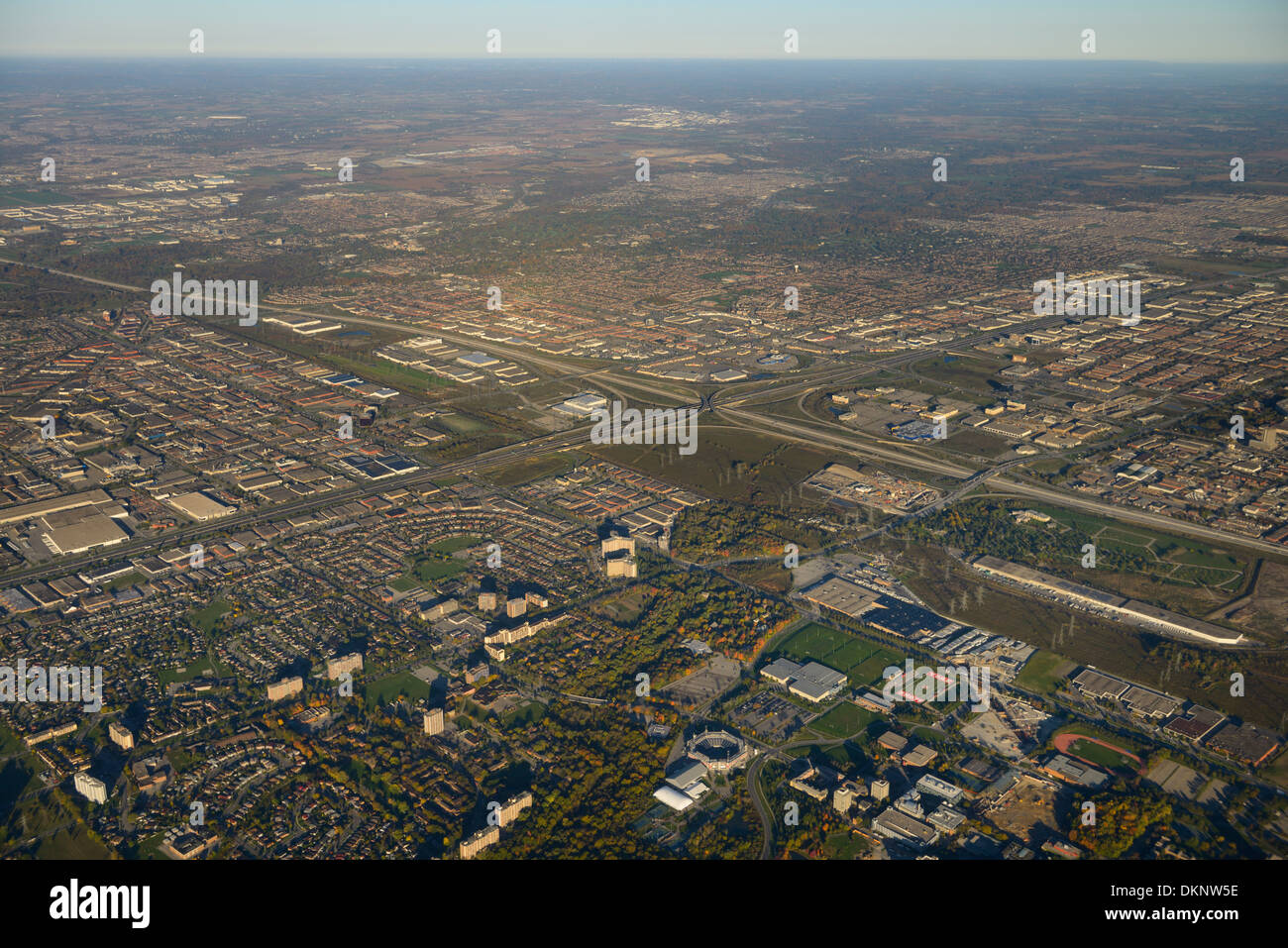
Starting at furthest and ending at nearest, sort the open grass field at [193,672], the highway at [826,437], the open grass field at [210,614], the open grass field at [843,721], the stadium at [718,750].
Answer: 1. the highway at [826,437]
2. the open grass field at [210,614]
3. the open grass field at [193,672]
4. the open grass field at [843,721]
5. the stadium at [718,750]

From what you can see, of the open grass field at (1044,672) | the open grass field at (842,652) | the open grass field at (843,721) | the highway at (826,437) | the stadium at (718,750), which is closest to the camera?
the stadium at (718,750)

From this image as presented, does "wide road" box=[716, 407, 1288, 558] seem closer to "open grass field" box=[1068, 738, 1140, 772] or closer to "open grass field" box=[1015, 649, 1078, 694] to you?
"open grass field" box=[1015, 649, 1078, 694]

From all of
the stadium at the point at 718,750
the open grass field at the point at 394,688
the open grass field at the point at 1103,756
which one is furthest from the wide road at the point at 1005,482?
the open grass field at the point at 394,688

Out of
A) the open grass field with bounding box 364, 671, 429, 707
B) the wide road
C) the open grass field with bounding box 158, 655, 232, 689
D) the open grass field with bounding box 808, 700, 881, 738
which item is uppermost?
the wide road

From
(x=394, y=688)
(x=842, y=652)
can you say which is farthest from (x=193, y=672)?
(x=842, y=652)

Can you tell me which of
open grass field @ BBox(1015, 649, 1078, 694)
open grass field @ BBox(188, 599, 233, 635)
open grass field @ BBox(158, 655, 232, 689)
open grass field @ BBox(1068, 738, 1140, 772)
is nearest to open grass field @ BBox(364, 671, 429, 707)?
open grass field @ BBox(158, 655, 232, 689)

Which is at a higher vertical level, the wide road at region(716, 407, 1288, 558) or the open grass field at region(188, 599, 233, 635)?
the wide road at region(716, 407, 1288, 558)

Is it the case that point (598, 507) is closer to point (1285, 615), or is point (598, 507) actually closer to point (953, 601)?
point (953, 601)

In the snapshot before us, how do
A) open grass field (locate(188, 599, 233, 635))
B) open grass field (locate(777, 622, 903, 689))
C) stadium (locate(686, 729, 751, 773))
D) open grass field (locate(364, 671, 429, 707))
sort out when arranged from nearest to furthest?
stadium (locate(686, 729, 751, 773)), open grass field (locate(364, 671, 429, 707)), open grass field (locate(777, 622, 903, 689)), open grass field (locate(188, 599, 233, 635))

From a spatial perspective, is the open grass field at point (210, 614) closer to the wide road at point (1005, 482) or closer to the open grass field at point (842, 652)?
the open grass field at point (842, 652)

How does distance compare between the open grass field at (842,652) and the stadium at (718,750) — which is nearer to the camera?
the stadium at (718,750)
